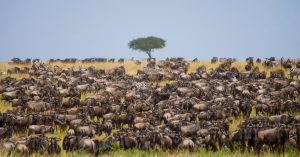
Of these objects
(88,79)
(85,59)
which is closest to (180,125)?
(88,79)

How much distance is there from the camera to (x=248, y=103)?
1102 inches

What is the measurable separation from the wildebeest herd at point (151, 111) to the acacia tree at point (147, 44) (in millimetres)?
44661

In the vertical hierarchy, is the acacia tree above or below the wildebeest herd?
above

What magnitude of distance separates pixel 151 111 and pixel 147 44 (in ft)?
221

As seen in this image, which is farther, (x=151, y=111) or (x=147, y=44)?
(x=147, y=44)

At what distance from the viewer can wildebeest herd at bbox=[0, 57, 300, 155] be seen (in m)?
19.6

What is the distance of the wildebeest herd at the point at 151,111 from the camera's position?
1958cm

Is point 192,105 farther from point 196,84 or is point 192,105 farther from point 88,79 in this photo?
point 88,79

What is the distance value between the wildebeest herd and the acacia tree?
44.7 m

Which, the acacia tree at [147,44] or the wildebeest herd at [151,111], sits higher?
the acacia tree at [147,44]

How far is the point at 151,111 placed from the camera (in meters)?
27.6

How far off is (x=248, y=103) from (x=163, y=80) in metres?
17.5

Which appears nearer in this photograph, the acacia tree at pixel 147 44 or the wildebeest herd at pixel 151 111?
the wildebeest herd at pixel 151 111

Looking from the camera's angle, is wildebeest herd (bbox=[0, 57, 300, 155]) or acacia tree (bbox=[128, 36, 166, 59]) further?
acacia tree (bbox=[128, 36, 166, 59])
